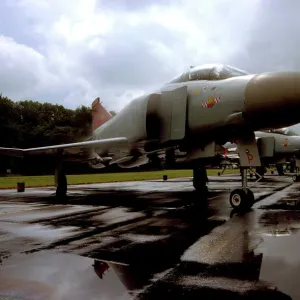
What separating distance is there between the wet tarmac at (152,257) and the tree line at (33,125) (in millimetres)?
44152

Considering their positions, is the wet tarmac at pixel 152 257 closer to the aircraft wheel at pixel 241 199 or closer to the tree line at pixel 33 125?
the aircraft wheel at pixel 241 199

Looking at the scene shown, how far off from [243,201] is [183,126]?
243 centimetres

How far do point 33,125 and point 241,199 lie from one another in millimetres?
60672

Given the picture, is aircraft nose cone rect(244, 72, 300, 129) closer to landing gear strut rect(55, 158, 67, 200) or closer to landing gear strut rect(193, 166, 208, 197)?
landing gear strut rect(193, 166, 208, 197)

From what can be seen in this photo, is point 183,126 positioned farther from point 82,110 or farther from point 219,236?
point 82,110

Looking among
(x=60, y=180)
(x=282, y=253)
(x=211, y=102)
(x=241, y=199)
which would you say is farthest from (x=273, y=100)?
(x=60, y=180)

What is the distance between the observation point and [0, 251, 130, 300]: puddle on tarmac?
3156mm

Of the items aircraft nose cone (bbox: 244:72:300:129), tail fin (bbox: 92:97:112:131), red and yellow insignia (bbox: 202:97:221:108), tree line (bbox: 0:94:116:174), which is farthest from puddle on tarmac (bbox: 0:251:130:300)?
tree line (bbox: 0:94:116:174)

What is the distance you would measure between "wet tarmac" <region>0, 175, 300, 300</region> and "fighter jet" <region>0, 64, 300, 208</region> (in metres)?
2.11

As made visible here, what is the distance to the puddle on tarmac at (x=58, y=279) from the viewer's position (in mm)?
3156

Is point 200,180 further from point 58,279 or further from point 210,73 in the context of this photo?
point 58,279

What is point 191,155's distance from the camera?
9.90m

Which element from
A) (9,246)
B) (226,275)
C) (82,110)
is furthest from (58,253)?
(82,110)

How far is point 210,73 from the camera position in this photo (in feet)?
31.8
